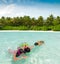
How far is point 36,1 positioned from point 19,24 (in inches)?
163

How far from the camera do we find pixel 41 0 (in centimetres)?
1852

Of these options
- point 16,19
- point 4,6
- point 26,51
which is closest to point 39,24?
point 16,19

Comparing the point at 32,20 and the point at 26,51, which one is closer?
the point at 26,51

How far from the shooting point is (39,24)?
22.7m

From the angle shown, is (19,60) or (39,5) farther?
(39,5)

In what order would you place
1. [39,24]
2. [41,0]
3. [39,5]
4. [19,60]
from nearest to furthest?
[19,60] → [41,0] → [39,5] → [39,24]

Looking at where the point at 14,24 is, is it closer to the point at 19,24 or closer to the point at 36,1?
the point at 19,24

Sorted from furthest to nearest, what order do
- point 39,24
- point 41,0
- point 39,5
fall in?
point 39,24 < point 39,5 < point 41,0

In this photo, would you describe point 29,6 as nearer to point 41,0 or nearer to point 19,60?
point 41,0

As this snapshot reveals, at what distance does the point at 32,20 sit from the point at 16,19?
177 cm

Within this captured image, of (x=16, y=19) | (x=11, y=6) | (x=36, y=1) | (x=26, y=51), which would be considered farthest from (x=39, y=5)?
(x=26, y=51)

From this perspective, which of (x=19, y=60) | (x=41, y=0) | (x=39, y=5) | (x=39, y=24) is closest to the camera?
(x=19, y=60)

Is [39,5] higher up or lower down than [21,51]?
higher up

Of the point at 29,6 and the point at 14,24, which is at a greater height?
the point at 29,6
